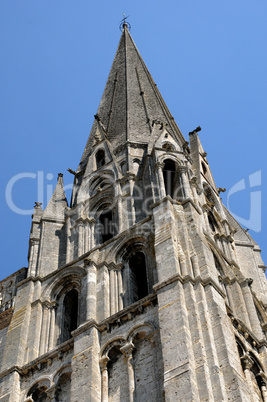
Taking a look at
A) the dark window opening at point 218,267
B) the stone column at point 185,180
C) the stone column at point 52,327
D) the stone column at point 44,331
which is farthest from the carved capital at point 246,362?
the stone column at point 185,180

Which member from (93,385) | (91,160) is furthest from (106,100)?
(93,385)

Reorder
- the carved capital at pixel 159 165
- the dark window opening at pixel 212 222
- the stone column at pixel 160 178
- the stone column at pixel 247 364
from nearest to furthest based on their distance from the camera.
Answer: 1. the stone column at pixel 247 364
2. the stone column at pixel 160 178
3. the carved capital at pixel 159 165
4. the dark window opening at pixel 212 222

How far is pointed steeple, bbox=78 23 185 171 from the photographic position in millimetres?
35031

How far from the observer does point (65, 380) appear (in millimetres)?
23391

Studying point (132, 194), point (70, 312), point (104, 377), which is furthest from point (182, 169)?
point (104, 377)

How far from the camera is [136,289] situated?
26.2 meters

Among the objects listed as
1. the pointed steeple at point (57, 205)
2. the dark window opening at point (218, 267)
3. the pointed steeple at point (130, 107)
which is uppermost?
the pointed steeple at point (130, 107)

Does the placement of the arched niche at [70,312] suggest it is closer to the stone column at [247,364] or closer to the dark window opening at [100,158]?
the stone column at [247,364]

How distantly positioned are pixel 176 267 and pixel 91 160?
39.7ft

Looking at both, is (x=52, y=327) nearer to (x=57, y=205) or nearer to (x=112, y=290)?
(x=112, y=290)

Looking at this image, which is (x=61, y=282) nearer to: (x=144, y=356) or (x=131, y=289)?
(x=131, y=289)

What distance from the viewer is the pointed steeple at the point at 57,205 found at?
31922mm

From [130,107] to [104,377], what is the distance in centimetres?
1757

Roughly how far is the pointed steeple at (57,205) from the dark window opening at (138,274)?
5.73 metres
